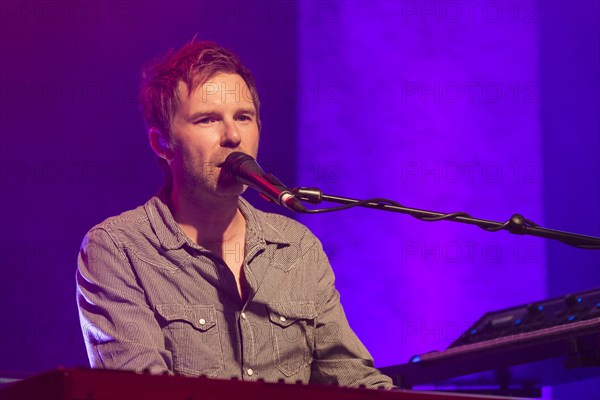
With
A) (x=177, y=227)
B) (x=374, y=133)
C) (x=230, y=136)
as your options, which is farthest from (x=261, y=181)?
(x=374, y=133)

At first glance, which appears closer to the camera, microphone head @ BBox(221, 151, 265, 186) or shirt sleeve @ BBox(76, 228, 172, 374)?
microphone head @ BBox(221, 151, 265, 186)

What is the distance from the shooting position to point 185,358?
2457mm

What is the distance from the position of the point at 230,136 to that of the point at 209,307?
0.49 m

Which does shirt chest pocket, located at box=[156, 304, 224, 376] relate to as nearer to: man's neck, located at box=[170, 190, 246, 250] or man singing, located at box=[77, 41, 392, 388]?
man singing, located at box=[77, 41, 392, 388]

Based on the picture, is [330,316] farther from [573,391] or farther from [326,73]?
[573,391]

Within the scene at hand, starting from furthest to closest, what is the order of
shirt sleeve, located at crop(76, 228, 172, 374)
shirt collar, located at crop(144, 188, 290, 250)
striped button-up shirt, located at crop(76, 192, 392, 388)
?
shirt collar, located at crop(144, 188, 290, 250) → striped button-up shirt, located at crop(76, 192, 392, 388) → shirt sleeve, located at crop(76, 228, 172, 374)

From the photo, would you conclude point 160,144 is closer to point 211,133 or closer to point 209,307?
point 211,133

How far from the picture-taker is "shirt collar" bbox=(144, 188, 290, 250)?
261 centimetres

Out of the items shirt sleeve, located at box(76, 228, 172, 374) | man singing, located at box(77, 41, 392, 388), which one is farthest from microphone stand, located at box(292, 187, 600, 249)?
shirt sleeve, located at box(76, 228, 172, 374)

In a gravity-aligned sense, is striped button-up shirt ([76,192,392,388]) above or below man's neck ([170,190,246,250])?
below

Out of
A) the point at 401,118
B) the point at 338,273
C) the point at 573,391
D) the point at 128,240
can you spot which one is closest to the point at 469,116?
the point at 401,118

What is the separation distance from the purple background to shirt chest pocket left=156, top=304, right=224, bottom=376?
107 cm

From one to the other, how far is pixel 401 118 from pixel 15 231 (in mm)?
1708

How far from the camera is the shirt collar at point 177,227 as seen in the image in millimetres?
2612
